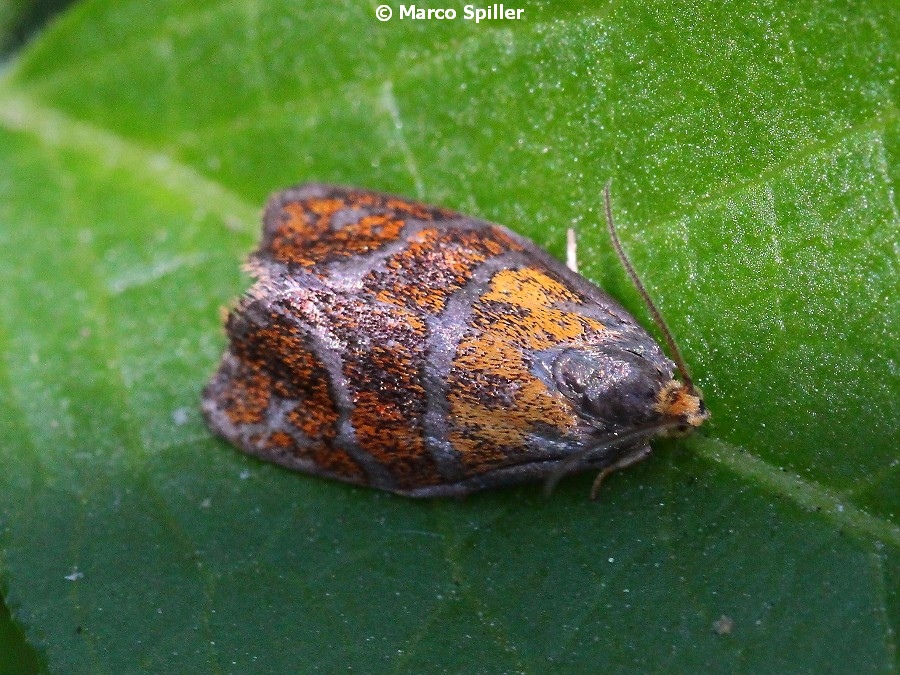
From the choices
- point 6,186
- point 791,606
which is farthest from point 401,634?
point 6,186

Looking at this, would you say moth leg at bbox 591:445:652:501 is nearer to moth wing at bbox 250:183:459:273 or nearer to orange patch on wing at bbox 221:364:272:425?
moth wing at bbox 250:183:459:273

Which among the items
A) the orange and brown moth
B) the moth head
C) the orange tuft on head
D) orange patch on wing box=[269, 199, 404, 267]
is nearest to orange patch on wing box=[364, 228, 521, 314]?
the orange and brown moth

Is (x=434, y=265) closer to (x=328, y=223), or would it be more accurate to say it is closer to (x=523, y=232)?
(x=523, y=232)

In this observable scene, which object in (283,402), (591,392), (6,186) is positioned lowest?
(283,402)

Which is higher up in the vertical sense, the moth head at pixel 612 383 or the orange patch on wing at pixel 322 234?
the orange patch on wing at pixel 322 234

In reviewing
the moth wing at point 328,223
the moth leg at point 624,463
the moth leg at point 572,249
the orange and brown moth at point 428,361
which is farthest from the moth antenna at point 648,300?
the moth wing at point 328,223

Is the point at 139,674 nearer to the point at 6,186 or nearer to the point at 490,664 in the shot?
the point at 490,664

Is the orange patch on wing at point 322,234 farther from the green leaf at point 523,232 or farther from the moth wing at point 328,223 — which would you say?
the green leaf at point 523,232
